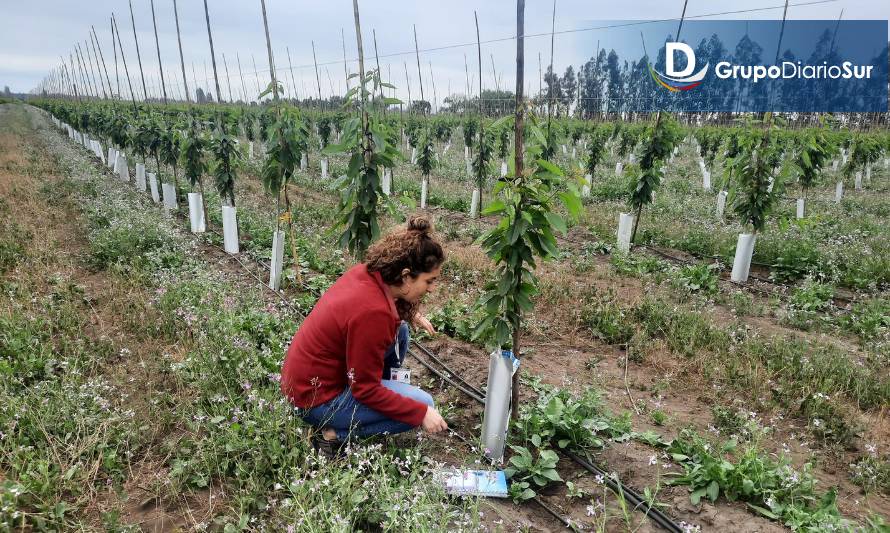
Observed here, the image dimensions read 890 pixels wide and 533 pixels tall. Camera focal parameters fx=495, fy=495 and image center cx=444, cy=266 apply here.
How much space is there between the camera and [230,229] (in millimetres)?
7812

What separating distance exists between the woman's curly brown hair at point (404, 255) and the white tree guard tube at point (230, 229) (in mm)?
5618

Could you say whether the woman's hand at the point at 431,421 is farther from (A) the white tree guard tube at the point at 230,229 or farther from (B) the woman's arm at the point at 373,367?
(A) the white tree guard tube at the point at 230,229

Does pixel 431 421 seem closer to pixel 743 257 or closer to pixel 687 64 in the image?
pixel 743 257

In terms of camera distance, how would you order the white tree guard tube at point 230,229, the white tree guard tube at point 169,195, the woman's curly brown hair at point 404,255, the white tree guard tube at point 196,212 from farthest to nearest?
the white tree guard tube at point 169,195 < the white tree guard tube at point 196,212 < the white tree guard tube at point 230,229 < the woman's curly brown hair at point 404,255

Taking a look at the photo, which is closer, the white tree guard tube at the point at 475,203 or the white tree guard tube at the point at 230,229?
the white tree guard tube at the point at 230,229

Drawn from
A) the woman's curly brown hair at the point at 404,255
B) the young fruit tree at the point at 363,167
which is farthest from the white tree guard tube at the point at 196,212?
the woman's curly brown hair at the point at 404,255

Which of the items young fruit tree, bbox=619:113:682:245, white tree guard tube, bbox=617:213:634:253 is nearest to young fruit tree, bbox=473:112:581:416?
white tree guard tube, bbox=617:213:634:253

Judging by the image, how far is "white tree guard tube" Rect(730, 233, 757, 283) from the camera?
7.35 meters

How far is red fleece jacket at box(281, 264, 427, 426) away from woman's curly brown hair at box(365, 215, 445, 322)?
74 millimetres

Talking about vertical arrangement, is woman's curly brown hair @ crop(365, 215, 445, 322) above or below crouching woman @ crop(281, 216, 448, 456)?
above

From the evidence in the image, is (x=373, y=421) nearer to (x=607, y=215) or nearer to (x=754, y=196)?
(x=754, y=196)

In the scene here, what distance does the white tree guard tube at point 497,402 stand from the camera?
3104mm

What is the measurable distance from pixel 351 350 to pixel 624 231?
6912 mm

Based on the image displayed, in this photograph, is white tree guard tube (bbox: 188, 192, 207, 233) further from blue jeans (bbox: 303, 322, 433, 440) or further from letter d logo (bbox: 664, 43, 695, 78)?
letter d logo (bbox: 664, 43, 695, 78)
